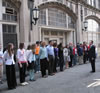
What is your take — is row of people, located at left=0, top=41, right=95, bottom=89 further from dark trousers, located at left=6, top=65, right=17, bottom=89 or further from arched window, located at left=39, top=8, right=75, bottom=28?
arched window, located at left=39, top=8, right=75, bottom=28

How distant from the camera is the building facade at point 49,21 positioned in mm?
9980

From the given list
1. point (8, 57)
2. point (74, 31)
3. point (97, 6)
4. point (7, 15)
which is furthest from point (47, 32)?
point (97, 6)

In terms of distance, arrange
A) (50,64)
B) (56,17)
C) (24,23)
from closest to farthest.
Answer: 1. (50,64)
2. (24,23)
3. (56,17)

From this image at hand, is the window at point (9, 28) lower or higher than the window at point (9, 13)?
lower

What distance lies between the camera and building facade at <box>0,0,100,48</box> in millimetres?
9980

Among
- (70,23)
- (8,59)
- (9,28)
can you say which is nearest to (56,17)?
(70,23)

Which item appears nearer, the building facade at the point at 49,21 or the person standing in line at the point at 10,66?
the person standing in line at the point at 10,66

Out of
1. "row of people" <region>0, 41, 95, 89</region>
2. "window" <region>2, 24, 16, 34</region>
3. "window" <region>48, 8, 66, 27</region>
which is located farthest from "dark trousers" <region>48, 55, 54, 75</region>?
"window" <region>48, 8, 66, 27</region>

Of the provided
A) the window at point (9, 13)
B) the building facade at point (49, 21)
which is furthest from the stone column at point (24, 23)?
the window at point (9, 13)

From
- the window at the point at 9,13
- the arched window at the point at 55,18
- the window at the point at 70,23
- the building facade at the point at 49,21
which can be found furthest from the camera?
the window at the point at 70,23

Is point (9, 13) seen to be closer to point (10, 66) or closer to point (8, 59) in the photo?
Answer: point (8, 59)

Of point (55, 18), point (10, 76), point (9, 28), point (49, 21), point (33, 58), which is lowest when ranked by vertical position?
point (10, 76)

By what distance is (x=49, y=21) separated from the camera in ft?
42.7

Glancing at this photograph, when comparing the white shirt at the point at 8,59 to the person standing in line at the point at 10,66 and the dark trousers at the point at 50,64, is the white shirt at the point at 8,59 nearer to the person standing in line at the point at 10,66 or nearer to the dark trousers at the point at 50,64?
the person standing in line at the point at 10,66
